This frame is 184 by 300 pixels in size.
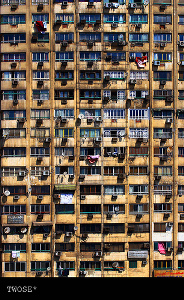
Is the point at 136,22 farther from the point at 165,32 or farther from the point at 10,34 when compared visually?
the point at 10,34

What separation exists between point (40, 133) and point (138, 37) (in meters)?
14.4

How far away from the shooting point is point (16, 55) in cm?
3080

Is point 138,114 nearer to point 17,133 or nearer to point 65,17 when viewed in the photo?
point 65,17

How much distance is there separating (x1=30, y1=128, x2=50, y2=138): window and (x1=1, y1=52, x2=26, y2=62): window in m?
7.53

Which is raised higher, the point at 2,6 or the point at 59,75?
the point at 2,6

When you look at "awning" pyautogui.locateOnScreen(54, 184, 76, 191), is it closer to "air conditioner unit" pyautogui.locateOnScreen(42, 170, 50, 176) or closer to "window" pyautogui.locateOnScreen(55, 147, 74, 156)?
"air conditioner unit" pyautogui.locateOnScreen(42, 170, 50, 176)

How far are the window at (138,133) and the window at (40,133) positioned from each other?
868 cm

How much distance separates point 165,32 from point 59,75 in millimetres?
12018

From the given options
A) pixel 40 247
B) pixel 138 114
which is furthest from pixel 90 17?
pixel 40 247

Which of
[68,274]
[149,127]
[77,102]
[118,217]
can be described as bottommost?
[68,274]

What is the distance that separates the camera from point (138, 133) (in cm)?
3083

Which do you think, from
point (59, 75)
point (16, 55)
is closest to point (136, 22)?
point (59, 75)

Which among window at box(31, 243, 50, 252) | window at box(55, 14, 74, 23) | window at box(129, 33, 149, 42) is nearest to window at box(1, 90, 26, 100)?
window at box(55, 14, 74, 23)

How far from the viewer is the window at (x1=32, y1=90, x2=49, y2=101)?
30.7 metres
